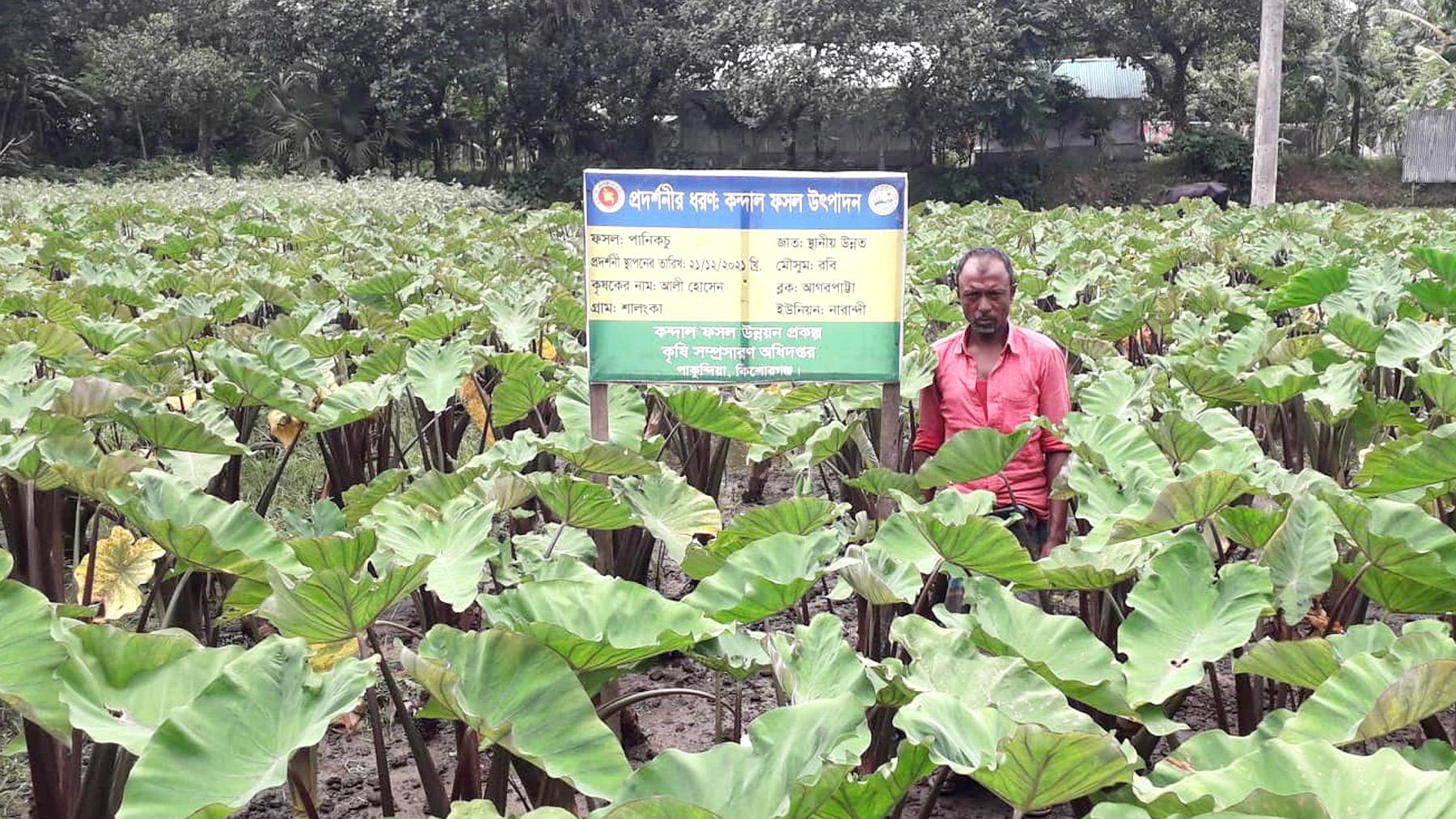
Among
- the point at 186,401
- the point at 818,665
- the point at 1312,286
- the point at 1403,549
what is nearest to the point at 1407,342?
the point at 1312,286

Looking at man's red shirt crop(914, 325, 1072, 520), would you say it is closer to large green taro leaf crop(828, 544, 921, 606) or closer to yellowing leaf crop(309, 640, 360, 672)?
large green taro leaf crop(828, 544, 921, 606)

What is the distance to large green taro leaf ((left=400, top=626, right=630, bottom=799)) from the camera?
5.13ft

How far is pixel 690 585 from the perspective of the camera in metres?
3.90

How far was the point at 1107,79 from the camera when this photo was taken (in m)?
29.6

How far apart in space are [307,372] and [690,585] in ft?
4.12

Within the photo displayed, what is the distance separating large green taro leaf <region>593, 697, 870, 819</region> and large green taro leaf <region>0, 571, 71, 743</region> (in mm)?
761

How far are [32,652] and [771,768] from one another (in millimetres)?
943

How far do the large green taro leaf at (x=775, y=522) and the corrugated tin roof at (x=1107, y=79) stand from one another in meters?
27.8

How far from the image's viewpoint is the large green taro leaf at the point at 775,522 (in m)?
2.26

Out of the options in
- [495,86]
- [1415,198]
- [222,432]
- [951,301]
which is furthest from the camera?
[495,86]

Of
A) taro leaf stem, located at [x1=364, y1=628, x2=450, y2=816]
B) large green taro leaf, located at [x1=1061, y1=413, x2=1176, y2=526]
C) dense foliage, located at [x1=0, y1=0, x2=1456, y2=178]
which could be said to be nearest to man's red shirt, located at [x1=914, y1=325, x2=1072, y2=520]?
large green taro leaf, located at [x1=1061, y1=413, x2=1176, y2=526]

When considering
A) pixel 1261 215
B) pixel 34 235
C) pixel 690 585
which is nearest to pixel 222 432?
pixel 690 585

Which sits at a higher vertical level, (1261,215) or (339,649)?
(1261,215)

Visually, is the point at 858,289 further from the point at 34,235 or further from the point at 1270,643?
the point at 34,235
